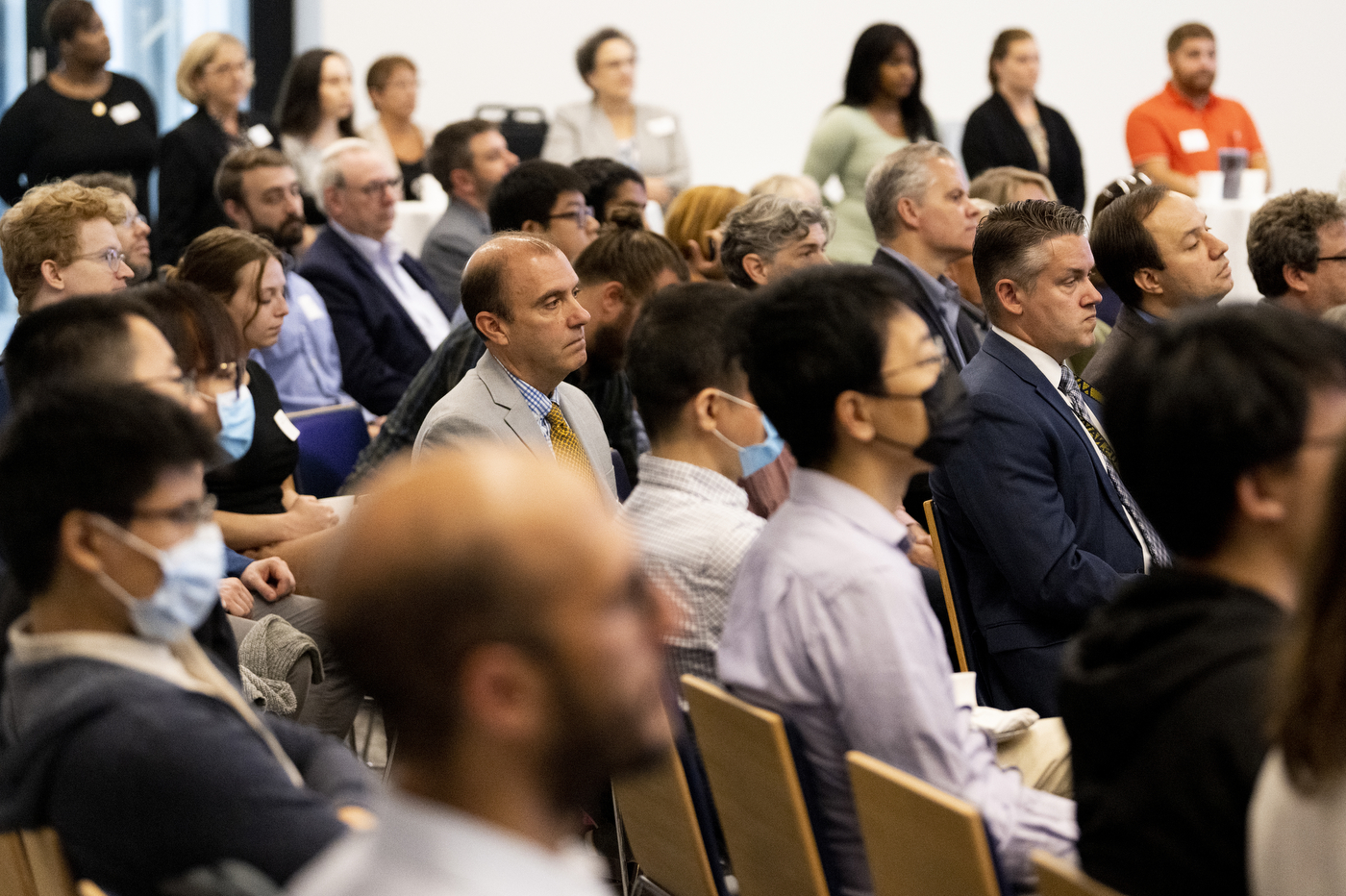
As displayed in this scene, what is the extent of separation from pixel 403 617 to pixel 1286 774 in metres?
0.74

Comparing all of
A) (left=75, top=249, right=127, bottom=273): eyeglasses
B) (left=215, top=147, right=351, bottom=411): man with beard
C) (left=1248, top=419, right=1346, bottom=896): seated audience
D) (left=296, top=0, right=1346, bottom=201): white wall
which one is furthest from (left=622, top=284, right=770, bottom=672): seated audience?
(left=296, top=0, right=1346, bottom=201): white wall

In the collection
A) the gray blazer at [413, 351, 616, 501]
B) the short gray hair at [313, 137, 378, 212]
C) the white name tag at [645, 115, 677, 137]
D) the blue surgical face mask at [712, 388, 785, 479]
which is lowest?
the gray blazer at [413, 351, 616, 501]

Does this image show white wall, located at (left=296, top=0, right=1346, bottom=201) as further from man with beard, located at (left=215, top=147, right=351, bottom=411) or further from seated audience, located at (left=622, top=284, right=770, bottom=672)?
seated audience, located at (left=622, top=284, right=770, bottom=672)

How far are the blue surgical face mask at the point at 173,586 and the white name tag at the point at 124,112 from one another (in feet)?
17.5

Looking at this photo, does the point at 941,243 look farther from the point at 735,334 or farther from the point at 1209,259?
the point at 735,334

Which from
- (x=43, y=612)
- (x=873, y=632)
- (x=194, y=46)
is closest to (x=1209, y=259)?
(x=873, y=632)

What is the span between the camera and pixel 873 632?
1828mm

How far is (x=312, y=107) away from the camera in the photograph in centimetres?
653

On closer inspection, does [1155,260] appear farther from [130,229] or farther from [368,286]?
[368,286]

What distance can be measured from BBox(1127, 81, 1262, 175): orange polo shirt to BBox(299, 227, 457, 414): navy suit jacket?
3.60 metres

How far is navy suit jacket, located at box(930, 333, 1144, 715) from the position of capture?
111 inches

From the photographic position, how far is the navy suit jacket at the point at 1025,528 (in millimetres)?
2822

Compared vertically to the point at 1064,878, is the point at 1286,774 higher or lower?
higher

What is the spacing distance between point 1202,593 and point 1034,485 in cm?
151
